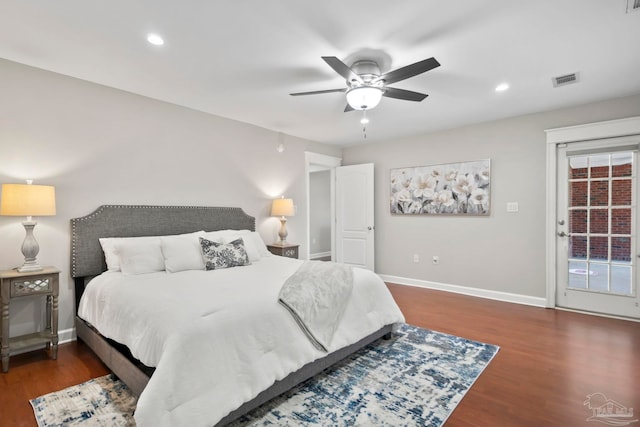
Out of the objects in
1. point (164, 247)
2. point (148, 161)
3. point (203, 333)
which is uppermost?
point (148, 161)

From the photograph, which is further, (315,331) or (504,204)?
(504,204)

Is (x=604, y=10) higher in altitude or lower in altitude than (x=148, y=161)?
higher

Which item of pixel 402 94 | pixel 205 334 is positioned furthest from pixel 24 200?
pixel 402 94

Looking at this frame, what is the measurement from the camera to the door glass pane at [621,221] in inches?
141

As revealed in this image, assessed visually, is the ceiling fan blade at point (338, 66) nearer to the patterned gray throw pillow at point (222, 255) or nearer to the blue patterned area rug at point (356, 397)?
the patterned gray throw pillow at point (222, 255)

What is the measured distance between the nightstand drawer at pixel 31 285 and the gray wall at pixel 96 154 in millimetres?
389

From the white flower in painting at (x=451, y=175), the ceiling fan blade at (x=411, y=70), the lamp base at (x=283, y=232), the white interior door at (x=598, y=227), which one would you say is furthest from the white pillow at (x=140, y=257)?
the white interior door at (x=598, y=227)

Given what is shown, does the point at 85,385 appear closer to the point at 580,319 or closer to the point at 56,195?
the point at 56,195

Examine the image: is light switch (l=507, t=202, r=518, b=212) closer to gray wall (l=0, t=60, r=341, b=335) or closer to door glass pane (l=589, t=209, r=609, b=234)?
door glass pane (l=589, t=209, r=609, b=234)

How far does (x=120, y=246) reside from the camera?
2.93 m

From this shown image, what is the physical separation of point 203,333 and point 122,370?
31.4 inches

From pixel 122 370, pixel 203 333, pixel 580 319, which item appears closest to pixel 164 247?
pixel 122 370

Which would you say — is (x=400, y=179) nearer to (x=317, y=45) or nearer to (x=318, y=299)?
(x=317, y=45)

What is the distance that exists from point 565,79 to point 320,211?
548 centimetres
